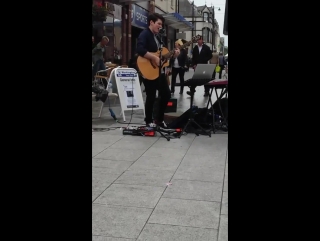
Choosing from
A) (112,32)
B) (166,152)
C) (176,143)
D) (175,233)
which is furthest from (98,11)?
(175,233)

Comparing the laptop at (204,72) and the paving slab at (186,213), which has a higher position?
the laptop at (204,72)

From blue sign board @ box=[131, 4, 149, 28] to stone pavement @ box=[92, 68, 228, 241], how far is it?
15579mm

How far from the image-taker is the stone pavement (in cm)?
299

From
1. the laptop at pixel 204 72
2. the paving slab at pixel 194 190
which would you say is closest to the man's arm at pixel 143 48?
the laptop at pixel 204 72

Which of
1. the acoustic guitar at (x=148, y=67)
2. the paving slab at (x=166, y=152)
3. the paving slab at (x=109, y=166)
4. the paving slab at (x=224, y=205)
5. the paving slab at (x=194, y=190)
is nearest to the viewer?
the paving slab at (x=224, y=205)

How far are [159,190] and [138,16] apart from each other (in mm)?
18915

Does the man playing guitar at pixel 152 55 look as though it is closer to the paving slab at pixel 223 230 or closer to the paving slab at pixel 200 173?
the paving slab at pixel 200 173

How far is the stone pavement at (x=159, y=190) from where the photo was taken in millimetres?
2988

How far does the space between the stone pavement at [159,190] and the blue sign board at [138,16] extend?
51.1 ft

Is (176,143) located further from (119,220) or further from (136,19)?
(136,19)

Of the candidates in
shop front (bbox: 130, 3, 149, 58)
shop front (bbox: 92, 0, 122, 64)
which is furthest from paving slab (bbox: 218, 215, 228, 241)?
shop front (bbox: 130, 3, 149, 58)

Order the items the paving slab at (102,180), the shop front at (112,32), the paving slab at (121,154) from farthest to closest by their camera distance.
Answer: the shop front at (112,32)
the paving slab at (121,154)
the paving slab at (102,180)
